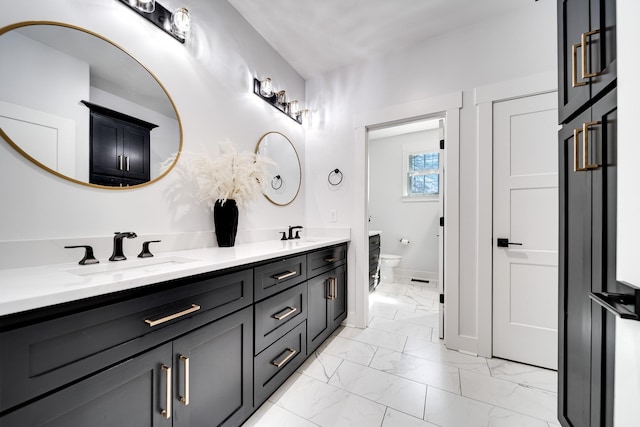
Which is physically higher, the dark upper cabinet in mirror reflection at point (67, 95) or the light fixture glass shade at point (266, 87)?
the light fixture glass shade at point (266, 87)

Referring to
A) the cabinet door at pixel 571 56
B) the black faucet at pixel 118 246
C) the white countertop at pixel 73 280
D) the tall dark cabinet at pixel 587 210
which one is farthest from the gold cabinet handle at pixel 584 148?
the black faucet at pixel 118 246

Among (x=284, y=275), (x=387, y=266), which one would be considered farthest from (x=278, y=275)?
(x=387, y=266)

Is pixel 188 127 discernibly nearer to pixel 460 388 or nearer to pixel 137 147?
pixel 137 147

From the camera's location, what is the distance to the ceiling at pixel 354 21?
6.20 ft

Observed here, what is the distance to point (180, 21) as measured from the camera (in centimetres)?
143

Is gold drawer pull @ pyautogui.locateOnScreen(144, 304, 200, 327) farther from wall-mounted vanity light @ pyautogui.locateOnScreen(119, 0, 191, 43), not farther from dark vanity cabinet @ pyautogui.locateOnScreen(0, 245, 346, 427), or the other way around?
wall-mounted vanity light @ pyautogui.locateOnScreen(119, 0, 191, 43)

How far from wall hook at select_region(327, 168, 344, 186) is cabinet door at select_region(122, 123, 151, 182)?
1.71m

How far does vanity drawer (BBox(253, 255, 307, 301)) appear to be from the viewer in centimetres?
131

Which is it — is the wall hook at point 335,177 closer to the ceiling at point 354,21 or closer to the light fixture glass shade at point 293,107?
the light fixture glass shade at point 293,107

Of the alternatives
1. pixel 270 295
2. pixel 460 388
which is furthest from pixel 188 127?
pixel 460 388

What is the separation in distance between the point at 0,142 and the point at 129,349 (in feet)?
3.13

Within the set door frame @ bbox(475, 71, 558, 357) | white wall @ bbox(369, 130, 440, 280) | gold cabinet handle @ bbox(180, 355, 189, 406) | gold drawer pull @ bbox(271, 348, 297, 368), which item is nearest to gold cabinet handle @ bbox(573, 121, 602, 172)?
A: door frame @ bbox(475, 71, 558, 357)

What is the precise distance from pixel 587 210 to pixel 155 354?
5.17 ft

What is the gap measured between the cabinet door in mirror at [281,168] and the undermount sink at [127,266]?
1.07 meters
